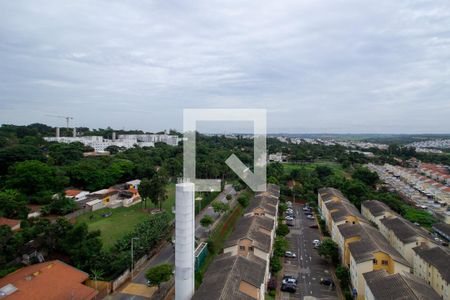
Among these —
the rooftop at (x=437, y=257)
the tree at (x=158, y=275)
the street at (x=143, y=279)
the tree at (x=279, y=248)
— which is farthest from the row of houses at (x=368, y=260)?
the street at (x=143, y=279)

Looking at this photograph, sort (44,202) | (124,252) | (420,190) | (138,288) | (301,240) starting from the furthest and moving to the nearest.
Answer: (420,190) < (44,202) < (301,240) < (124,252) < (138,288)

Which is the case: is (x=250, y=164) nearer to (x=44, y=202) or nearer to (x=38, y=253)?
(x=44, y=202)

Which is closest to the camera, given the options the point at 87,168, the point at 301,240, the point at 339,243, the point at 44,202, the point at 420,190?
the point at 339,243

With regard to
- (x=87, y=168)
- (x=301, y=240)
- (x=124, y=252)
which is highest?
(x=87, y=168)

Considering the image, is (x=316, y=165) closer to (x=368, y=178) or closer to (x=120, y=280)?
(x=368, y=178)

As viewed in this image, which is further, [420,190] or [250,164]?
[250,164]

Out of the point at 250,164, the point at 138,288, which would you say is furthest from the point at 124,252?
the point at 250,164

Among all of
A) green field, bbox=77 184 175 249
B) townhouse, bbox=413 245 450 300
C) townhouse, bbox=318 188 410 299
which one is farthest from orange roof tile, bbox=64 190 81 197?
townhouse, bbox=413 245 450 300
